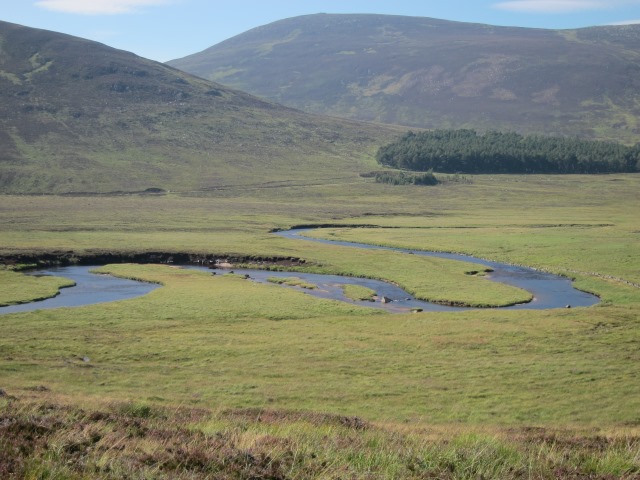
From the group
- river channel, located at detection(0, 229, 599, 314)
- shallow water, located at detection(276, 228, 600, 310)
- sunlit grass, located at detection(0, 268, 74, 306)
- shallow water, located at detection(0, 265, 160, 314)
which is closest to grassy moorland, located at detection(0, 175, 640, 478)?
sunlit grass, located at detection(0, 268, 74, 306)

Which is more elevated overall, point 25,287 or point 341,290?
point 341,290

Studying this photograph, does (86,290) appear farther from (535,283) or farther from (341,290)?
(535,283)

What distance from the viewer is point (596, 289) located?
5984 cm

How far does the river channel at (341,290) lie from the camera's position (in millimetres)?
53534

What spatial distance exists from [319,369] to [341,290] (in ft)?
84.9

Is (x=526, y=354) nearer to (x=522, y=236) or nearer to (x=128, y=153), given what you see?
(x=522, y=236)

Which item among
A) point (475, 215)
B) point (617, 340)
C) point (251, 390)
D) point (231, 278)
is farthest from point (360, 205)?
point (251, 390)

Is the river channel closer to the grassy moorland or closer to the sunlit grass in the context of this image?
the sunlit grass

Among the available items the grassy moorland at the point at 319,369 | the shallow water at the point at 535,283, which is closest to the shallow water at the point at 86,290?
the grassy moorland at the point at 319,369

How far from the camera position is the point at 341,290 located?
6025 cm

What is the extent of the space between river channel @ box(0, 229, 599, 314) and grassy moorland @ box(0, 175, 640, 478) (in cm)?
222

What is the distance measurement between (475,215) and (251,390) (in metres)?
98.4

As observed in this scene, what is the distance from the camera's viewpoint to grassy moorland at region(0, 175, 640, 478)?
1269 cm

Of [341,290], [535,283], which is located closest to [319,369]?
[341,290]
